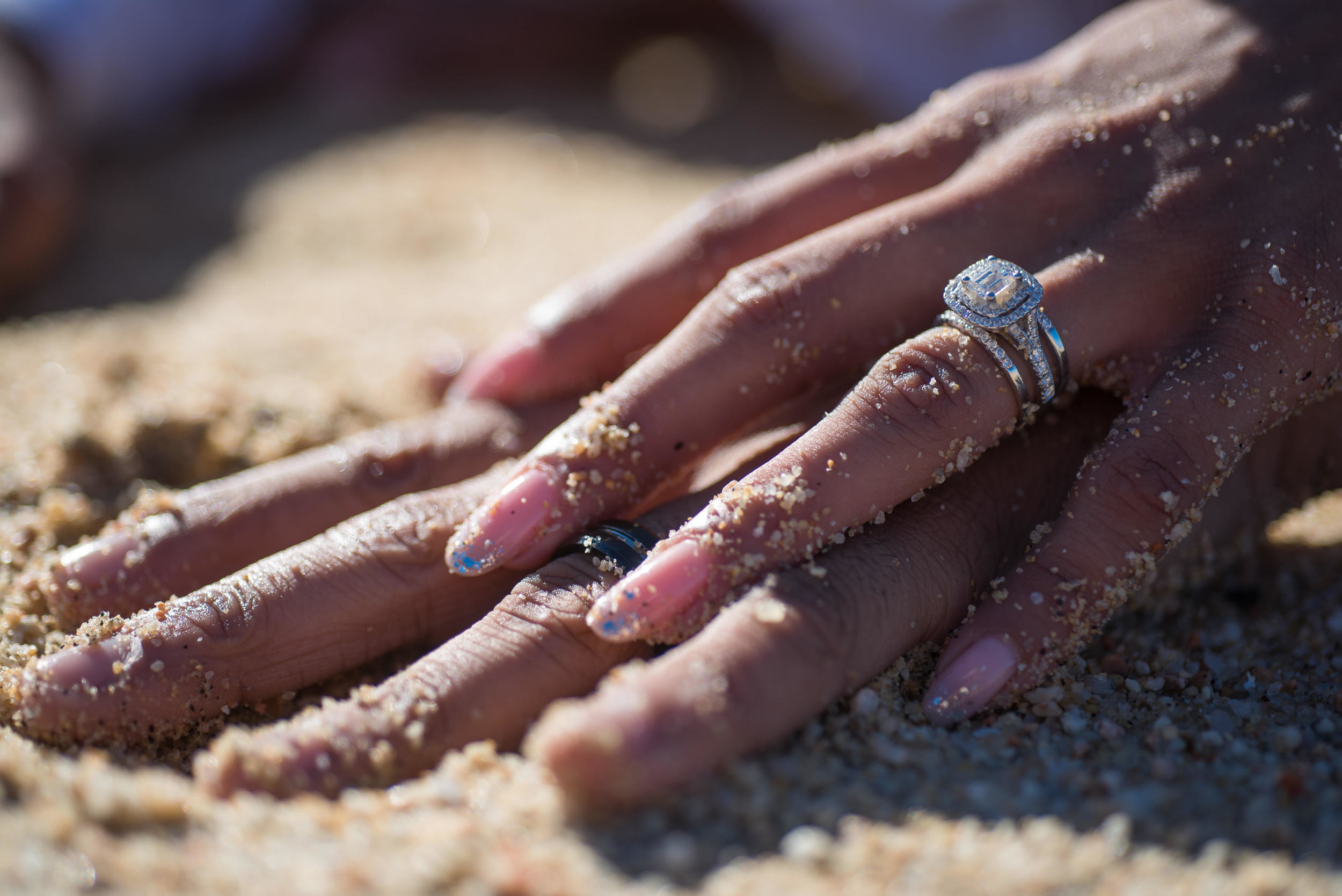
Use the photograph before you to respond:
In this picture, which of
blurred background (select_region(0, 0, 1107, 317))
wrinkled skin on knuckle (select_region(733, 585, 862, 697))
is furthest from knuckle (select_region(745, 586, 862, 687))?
blurred background (select_region(0, 0, 1107, 317))

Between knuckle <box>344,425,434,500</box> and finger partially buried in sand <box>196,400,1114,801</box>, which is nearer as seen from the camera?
finger partially buried in sand <box>196,400,1114,801</box>

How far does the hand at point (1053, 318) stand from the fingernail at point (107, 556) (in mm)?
649

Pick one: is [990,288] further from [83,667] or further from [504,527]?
[83,667]

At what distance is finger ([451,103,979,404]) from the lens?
78.7 inches

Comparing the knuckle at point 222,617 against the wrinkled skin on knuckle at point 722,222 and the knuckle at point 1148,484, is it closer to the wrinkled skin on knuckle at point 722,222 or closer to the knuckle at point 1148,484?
the wrinkled skin on knuckle at point 722,222

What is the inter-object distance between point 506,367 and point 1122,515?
53.0 inches

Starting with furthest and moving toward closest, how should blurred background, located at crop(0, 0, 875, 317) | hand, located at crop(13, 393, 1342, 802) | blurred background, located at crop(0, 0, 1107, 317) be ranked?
blurred background, located at crop(0, 0, 875, 317) → blurred background, located at crop(0, 0, 1107, 317) → hand, located at crop(13, 393, 1342, 802)

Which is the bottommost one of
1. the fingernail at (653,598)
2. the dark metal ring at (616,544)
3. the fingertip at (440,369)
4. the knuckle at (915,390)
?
the fingernail at (653,598)

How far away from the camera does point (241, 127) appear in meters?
4.59

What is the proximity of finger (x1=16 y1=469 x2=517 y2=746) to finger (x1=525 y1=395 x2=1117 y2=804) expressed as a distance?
1.69 ft

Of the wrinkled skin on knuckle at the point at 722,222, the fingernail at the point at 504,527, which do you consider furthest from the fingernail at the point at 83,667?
the wrinkled skin on knuckle at the point at 722,222

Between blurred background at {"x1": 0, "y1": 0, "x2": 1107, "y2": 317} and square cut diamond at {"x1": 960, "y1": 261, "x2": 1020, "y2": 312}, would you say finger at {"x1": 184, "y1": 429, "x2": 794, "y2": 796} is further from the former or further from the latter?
blurred background at {"x1": 0, "y1": 0, "x2": 1107, "y2": 317}

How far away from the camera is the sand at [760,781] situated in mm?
1083

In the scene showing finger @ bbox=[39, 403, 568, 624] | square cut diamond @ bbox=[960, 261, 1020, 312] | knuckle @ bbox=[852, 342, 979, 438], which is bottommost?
knuckle @ bbox=[852, 342, 979, 438]
